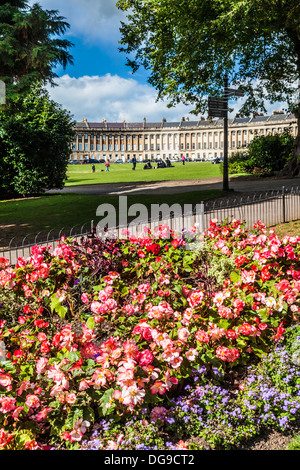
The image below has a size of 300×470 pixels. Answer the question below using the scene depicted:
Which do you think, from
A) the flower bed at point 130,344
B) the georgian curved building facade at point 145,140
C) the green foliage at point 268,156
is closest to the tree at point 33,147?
the green foliage at point 268,156

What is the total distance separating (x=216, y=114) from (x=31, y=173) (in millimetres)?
12432

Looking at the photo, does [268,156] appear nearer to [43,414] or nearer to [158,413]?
[158,413]

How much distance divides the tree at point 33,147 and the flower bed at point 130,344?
21.2m

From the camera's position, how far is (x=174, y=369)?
3.96 m

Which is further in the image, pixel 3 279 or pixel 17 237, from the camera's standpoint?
pixel 17 237

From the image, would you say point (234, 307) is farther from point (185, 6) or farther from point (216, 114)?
point (185, 6)

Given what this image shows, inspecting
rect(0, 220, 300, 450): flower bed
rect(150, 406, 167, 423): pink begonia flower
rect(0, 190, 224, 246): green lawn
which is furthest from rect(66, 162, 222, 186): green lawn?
rect(150, 406, 167, 423): pink begonia flower

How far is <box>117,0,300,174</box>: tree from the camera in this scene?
58.9 feet

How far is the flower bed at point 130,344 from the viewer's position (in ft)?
11.6

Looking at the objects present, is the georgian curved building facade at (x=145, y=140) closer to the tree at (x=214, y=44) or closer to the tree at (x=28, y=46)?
the tree at (x=214, y=44)

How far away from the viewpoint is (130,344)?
3783 millimetres
